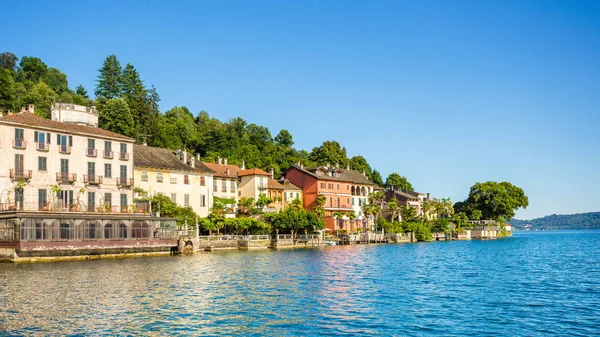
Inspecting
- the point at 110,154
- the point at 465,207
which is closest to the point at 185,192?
the point at 110,154

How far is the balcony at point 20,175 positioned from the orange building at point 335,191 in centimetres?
5051

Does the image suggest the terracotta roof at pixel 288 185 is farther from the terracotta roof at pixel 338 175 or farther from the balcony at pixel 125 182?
the balcony at pixel 125 182

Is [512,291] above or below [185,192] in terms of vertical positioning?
below

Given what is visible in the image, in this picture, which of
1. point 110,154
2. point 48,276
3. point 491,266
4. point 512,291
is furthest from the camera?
point 110,154

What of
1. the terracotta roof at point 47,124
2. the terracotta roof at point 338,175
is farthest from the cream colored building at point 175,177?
the terracotta roof at point 338,175

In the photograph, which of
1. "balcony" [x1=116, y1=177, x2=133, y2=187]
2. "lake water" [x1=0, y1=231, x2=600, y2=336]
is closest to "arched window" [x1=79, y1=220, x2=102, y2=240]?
"lake water" [x1=0, y1=231, x2=600, y2=336]

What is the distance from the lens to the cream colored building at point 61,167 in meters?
55.0

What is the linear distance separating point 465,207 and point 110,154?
336 ft

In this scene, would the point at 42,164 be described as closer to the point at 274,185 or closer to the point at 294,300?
the point at 294,300

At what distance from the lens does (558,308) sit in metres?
27.8

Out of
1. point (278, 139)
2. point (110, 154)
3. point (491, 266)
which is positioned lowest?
point (491, 266)

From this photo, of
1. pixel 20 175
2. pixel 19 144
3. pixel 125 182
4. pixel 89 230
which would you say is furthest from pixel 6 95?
pixel 89 230

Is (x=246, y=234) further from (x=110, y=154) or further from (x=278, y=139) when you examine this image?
(x=278, y=139)

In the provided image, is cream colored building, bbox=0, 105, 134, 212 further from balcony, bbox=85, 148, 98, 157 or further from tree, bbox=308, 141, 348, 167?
tree, bbox=308, 141, 348, 167
